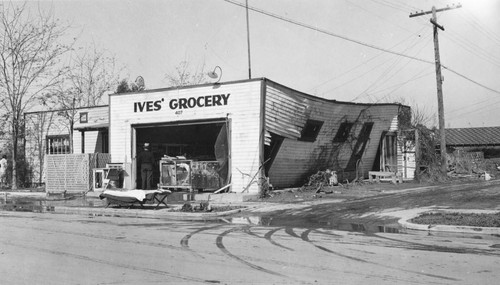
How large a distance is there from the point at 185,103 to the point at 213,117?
1.62 m

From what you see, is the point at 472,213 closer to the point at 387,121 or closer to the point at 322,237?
the point at 322,237

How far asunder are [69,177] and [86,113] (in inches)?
213

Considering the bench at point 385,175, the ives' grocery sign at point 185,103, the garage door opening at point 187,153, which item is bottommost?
the bench at point 385,175

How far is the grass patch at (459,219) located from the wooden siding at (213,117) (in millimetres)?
8296

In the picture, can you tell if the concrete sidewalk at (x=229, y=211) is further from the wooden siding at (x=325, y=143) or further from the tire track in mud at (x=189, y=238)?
the wooden siding at (x=325, y=143)

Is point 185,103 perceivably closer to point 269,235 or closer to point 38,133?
point 269,235

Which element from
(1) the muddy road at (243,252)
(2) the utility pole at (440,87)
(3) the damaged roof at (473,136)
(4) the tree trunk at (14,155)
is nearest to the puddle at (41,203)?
(1) the muddy road at (243,252)

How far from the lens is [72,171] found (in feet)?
75.3

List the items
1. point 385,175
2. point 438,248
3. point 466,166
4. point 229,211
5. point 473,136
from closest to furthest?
point 438,248, point 229,211, point 385,175, point 466,166, point 473,136

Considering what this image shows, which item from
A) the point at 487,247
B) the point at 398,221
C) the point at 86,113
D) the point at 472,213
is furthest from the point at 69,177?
the point at 487,247

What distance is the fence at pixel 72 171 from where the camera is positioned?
74.0 feet

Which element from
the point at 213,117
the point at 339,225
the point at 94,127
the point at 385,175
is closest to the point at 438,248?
the point at 339,225

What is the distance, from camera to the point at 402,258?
795cm

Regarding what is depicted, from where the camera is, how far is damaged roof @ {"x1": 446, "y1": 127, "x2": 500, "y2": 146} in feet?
180
